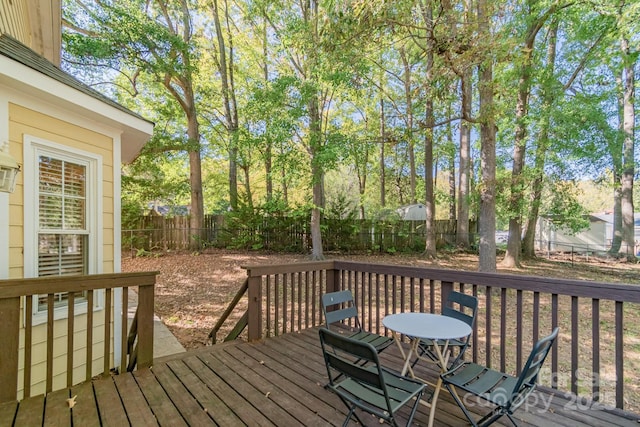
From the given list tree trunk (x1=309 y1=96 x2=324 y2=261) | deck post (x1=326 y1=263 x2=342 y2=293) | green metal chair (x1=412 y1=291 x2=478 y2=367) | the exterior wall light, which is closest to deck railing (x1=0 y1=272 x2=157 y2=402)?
the exterior wall light

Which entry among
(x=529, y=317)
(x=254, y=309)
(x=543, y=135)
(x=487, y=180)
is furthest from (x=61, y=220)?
(x=543, y=135)

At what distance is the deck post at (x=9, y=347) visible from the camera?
2.15 metres

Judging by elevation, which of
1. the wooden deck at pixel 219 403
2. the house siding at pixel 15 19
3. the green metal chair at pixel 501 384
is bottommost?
the wooden deck at pixel 219 403

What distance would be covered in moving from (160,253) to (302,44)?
27.4ft

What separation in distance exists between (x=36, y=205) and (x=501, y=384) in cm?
409

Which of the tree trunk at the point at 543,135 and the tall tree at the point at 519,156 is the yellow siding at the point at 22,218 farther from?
the tree trunk at the point at 543,135

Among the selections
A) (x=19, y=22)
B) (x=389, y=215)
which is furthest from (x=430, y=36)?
(x=389, y=215)

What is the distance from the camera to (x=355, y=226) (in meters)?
12.4

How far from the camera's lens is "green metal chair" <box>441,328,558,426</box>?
1734mm

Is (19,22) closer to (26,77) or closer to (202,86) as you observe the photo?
(26,77)

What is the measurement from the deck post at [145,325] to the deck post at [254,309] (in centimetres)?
104

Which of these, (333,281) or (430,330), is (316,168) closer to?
(333,281)

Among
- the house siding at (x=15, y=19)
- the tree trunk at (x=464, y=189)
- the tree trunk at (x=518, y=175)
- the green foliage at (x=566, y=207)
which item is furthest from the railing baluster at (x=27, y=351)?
the green foliage at (x=566, y=207)

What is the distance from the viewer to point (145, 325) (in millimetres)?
2771
